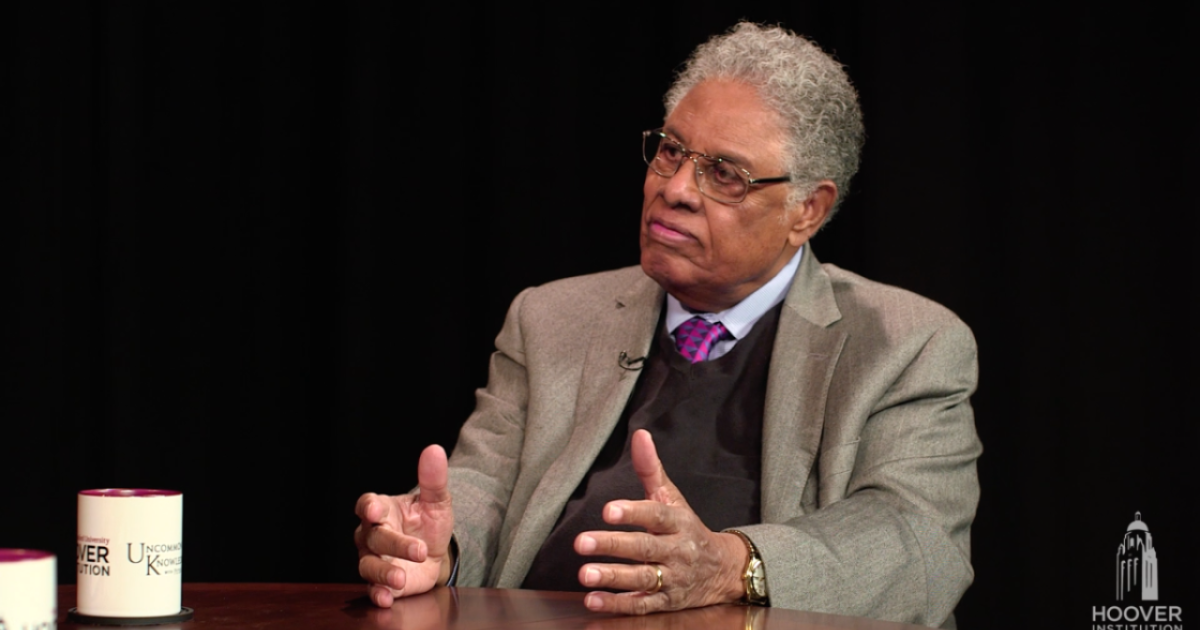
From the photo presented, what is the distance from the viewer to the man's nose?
2.11 meters

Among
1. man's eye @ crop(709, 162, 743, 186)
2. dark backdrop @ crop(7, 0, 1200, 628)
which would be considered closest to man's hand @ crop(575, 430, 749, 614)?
man's eye @ crop(709, 162, 743, 186)

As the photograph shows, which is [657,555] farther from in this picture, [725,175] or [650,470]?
[725,175]

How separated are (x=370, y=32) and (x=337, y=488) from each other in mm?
1123

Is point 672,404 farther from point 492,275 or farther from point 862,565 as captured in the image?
point 492,275

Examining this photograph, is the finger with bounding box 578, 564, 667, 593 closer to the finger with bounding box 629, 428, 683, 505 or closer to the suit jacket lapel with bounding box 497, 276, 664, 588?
the finger with bounding box 629, 428, 683, 505

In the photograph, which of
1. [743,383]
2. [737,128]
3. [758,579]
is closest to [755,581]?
[758,579]

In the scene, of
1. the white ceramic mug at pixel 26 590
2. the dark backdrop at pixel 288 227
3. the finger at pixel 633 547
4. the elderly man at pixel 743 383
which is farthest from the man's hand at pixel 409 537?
the dark backdrop at pixel 288 227

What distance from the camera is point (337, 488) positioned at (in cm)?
305

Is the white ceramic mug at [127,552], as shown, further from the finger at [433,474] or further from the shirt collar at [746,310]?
the shirt collar at [746,310]

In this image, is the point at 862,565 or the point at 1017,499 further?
the point at 1017,499

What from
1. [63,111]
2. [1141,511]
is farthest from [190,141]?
[1141,511]

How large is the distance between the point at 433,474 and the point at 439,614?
0.74ft

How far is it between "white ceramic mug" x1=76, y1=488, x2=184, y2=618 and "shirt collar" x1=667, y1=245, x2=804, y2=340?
3.95 ft

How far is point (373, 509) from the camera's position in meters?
1.51
